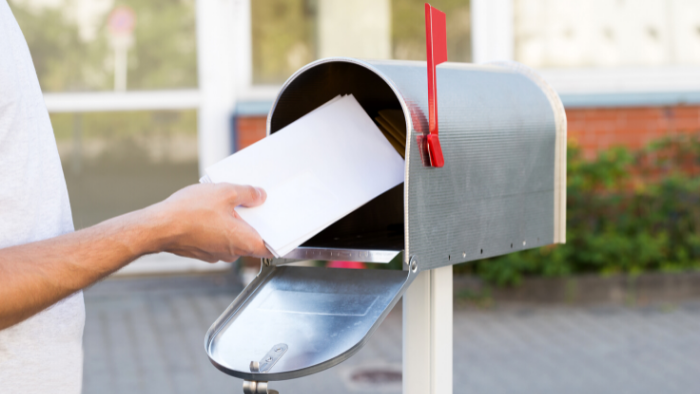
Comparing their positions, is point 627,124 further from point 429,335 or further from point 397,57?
point 429,335

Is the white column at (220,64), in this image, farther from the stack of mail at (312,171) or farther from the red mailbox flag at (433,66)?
the red mailbox flag at (433,66)

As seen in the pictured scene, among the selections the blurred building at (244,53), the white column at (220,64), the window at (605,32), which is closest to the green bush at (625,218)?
the blurred building at (244,53)

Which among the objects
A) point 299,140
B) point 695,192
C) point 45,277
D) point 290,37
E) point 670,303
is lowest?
point 670,303

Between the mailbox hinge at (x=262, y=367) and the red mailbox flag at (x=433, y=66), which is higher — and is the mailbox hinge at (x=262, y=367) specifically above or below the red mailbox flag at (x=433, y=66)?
below

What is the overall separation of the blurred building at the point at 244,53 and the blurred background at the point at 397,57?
1 cm

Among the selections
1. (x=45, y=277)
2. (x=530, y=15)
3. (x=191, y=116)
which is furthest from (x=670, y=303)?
(x=45, y=277)

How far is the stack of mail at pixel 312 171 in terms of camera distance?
1.32 metres

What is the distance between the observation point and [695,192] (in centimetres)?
571

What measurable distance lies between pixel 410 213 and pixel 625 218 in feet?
16.1

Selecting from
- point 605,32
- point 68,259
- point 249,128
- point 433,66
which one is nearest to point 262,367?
point 68,259

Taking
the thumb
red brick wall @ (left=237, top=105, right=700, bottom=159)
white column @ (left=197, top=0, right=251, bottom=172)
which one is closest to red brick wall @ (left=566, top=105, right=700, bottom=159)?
red brick wall @ (left=237, top=105, right=700, bottom=159)

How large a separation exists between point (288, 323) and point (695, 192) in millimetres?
5157

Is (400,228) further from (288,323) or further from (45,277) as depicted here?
(45,277)

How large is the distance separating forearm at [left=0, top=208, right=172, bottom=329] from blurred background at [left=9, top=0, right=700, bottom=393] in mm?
4111
